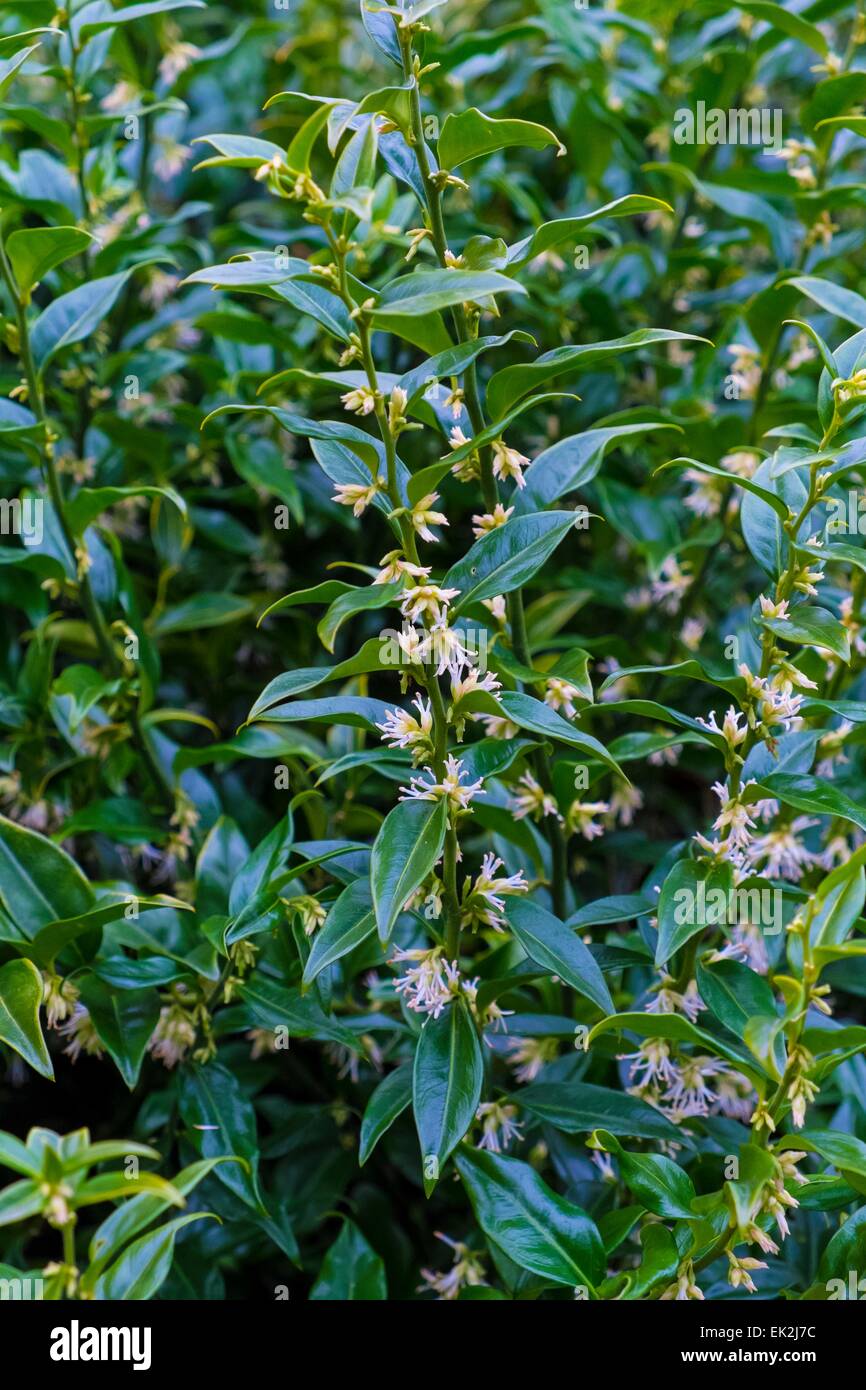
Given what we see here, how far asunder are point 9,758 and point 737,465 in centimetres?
88

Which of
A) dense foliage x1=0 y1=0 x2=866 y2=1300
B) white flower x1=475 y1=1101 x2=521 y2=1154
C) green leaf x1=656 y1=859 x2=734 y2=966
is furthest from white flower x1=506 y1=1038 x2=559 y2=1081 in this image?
green leaf x1=656 y1=859 x2=734 y2=966

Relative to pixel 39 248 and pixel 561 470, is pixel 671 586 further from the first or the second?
pixel 39 248

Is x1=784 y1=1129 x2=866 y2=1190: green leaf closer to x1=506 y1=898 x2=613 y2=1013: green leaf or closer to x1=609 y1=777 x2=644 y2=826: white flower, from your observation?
x1=506 y1=898 x2=613 y2=1013: green leaf

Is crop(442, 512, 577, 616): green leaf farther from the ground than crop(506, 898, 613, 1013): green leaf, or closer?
farther from the ground

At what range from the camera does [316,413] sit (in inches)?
72.9

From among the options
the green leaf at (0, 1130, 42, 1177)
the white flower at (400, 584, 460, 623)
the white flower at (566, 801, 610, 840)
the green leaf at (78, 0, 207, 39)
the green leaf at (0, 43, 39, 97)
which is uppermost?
the green leaf at (78, 0, 207, 39)

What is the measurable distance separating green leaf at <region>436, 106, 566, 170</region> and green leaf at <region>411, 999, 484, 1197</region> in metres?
0.70

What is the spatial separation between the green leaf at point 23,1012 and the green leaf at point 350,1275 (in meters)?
0.34

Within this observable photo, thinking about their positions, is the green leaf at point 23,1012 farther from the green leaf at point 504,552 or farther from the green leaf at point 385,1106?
the green leaf at point 504,552

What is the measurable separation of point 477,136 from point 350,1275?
0.98m

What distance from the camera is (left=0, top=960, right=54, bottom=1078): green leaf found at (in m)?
1.07
